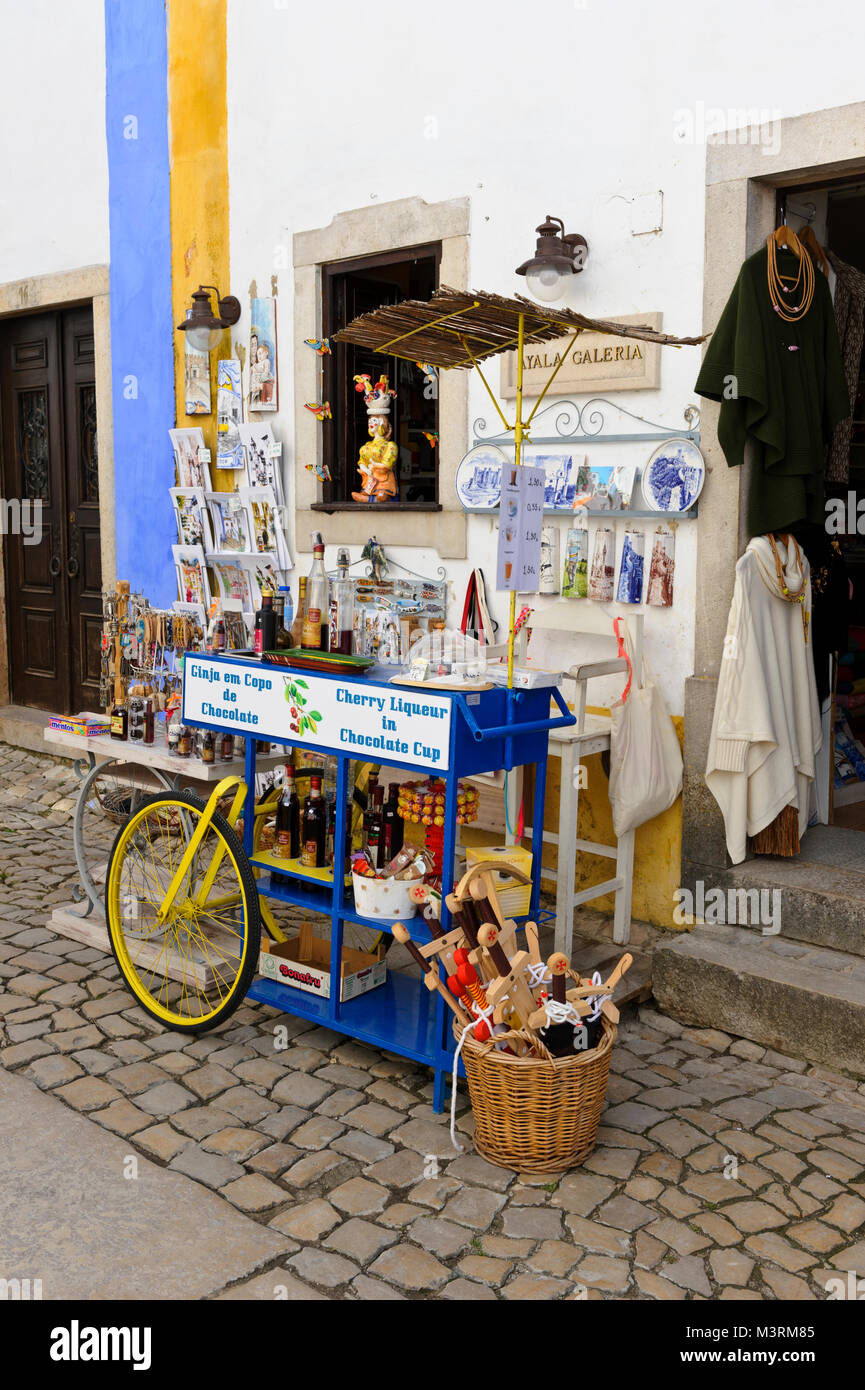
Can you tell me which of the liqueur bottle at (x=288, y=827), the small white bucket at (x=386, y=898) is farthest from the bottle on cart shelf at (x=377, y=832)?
the liqueur bottle at (x=288, y=827)

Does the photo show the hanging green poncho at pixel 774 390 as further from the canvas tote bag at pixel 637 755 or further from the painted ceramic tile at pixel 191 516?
the painted ceramic tile at pixel 191 516

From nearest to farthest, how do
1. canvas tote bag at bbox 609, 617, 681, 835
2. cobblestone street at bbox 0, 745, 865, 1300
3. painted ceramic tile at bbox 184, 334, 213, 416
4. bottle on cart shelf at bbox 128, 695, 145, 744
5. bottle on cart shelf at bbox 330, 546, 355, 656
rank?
cobblestone street at bbox 0, 745, 865, 1300
bottle on cart shelf at bbox 330, 546, 355, 656
canvas tote bag at bbox 609, 617, 681, 835
bottle on cart shelf at bbox 128, 695, 145, 744
painted ceramic tile at bbox 184, 334, 213, 416

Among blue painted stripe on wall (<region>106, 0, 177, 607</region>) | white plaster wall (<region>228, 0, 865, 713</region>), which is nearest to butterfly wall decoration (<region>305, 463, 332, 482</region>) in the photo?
A: white plaster wall (<region>228, 0, 865, 713</region>)

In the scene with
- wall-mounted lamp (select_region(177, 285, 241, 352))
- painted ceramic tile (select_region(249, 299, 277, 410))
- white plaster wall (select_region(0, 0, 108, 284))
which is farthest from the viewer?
white plaster wall (select_region(0, 0, 108, 284))

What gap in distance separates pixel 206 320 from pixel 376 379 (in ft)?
3.64

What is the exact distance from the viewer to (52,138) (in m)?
7.96

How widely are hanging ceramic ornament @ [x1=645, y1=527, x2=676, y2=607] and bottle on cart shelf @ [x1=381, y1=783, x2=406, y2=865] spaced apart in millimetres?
1450

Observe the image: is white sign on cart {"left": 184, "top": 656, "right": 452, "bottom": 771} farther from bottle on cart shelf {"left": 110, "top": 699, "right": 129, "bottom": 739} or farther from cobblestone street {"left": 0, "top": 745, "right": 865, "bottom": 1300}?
cobblestone street {"left": 0, "top": 745, "right": 865, "bottom": 1300}

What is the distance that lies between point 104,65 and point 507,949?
643cm

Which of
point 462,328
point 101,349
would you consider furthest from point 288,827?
point 101,349

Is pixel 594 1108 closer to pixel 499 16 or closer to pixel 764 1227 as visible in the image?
pixel 764 1227

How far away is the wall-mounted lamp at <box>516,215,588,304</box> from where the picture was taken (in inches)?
190

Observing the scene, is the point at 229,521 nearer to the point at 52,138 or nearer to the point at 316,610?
the point at 316,610

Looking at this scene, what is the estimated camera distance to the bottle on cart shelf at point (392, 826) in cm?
406
